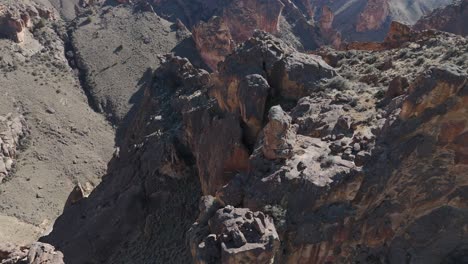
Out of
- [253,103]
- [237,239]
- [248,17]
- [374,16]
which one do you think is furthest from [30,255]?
[374,16]

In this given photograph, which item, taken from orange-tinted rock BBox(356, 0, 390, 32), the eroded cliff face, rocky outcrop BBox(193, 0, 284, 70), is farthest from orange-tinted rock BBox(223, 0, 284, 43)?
the eroded cliff face

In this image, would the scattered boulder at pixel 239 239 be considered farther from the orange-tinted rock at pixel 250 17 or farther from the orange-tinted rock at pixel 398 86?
the orange-tinted rock at pixel 250 17

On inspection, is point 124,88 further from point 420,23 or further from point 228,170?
point 228,170

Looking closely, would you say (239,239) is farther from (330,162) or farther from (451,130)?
(451,130)

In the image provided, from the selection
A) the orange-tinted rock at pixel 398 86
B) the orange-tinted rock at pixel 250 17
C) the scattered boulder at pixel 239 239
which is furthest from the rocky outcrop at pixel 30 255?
the orange-tinted rock at pixel 250 17

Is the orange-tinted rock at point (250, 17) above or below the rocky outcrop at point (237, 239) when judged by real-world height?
below

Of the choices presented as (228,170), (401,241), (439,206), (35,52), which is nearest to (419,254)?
(401,241)

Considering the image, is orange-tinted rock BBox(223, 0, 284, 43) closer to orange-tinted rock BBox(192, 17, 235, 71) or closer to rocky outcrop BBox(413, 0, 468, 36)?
orange-tinted rock BBox(192, 17, 235, 71)
